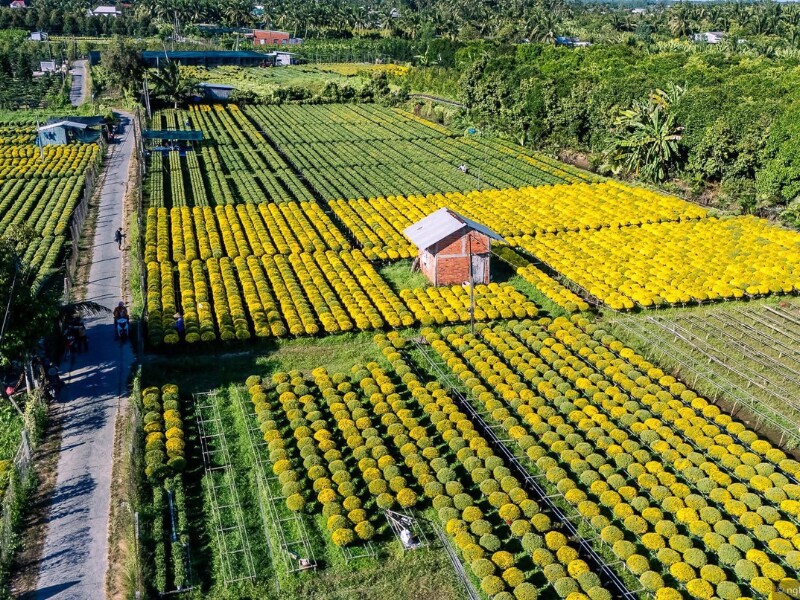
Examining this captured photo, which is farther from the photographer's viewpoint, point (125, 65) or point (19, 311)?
point (125, 65)

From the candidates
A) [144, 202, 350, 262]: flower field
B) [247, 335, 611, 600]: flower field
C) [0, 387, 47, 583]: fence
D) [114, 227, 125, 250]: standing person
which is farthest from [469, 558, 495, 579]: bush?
[114, 227, 125, 250]: standing person

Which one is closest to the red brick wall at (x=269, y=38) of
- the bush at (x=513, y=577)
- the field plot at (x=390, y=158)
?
the field plot at (x=390, y=158)

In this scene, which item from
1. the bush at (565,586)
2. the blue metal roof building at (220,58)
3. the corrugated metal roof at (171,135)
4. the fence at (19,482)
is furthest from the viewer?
the blue metal roof building at (220,58)

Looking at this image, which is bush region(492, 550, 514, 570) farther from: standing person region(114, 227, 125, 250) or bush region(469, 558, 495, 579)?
standing person region(114, 227, 125, 250)

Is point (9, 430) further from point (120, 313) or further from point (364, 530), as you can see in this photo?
point (364, 530)

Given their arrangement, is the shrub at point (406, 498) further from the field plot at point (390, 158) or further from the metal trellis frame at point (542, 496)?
the field plot at point (390, 158)

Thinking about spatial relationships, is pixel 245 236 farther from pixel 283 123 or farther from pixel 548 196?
pixel 283 123

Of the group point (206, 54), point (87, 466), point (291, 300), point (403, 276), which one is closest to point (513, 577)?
point (87, 466)
